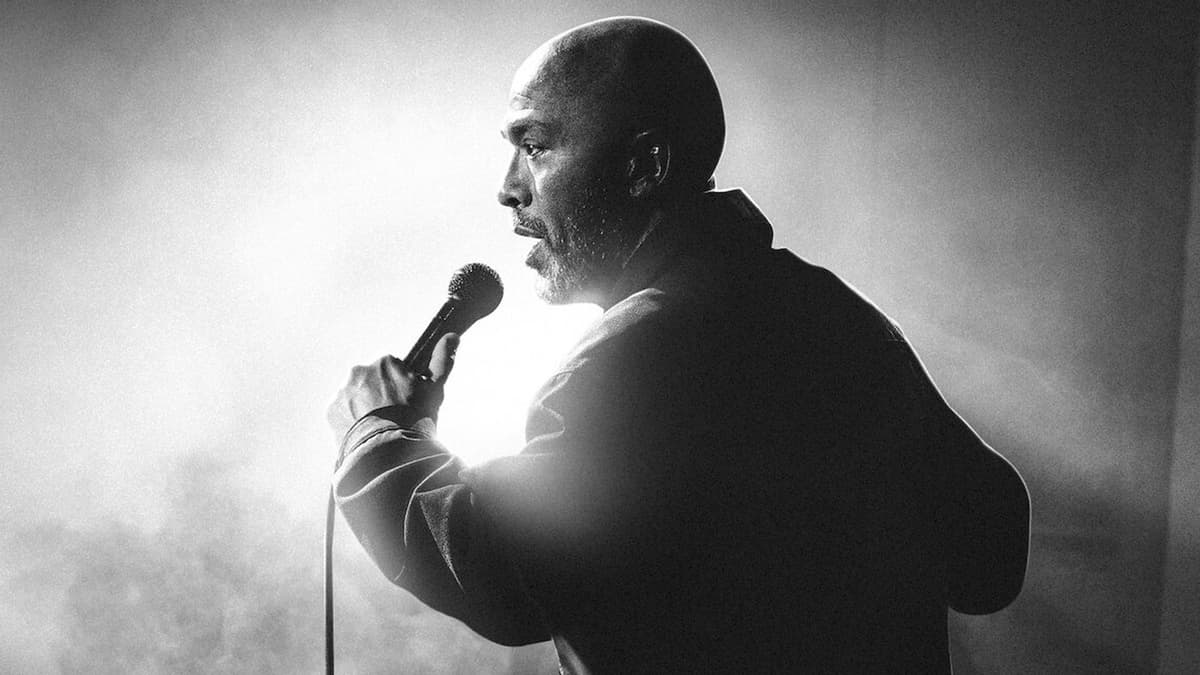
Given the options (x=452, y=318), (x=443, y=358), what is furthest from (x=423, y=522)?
(x=452, y=318)

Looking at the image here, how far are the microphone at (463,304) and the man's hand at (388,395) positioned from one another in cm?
6

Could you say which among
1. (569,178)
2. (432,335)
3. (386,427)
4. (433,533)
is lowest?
(433,533)

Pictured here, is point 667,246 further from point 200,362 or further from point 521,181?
point 200,362

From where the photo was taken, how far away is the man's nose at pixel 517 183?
909 mm

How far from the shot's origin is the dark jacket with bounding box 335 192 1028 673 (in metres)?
0.67

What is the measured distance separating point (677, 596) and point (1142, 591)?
2.10 m

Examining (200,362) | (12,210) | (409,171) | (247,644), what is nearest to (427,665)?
(247,644)

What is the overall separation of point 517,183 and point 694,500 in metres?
0.38

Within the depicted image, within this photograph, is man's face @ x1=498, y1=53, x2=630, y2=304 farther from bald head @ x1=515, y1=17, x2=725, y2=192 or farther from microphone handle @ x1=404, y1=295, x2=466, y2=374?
microphone handle @ x1=404, y1=295, x2=466, y2=374

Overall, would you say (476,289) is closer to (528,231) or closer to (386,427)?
(528,231)

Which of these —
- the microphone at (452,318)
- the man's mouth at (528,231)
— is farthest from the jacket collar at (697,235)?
the microphone at (452,318)

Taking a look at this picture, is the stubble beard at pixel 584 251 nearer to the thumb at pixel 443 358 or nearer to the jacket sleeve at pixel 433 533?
the thumb at pixel 443 358

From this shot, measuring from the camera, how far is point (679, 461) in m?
0.68

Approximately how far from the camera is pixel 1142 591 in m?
2.29
